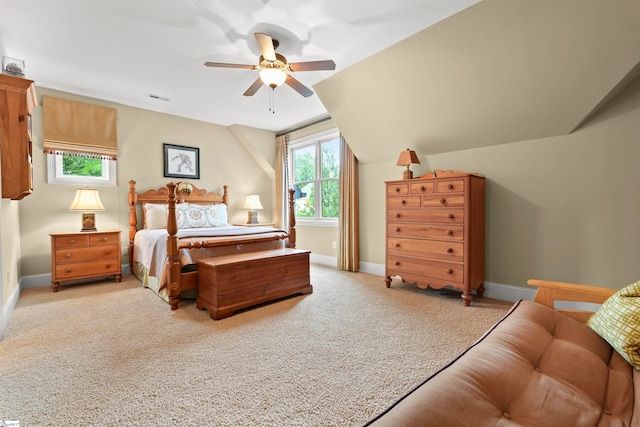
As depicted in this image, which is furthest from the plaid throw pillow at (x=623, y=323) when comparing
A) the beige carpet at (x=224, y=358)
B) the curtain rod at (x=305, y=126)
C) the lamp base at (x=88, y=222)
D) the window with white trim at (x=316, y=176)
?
the lamp base at (x=88, y=222)

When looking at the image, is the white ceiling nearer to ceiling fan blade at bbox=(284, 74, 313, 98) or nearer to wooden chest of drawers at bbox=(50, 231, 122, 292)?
ceiling fan blade at bbox=(284, 74, 313, 98)

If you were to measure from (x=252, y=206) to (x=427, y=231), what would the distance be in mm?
3544

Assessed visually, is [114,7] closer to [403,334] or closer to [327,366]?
[327,366]

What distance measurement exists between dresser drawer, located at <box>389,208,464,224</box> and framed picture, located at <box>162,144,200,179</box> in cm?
368

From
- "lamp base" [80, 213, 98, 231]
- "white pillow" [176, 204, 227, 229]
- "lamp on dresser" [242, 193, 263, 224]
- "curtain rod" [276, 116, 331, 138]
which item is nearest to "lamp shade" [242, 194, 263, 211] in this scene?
"lamp on dresser" [242, 193, 263, 224]

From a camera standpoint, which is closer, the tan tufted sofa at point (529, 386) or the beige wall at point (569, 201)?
the tan tufted sofa at point (529, 386)

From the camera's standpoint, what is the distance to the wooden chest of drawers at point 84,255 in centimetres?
351

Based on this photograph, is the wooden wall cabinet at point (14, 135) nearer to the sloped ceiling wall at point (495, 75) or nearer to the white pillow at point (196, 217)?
the white pillow at point (196, 217)

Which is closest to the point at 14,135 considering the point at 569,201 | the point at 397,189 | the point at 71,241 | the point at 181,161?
the point at 71,241

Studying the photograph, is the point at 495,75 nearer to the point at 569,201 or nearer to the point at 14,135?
the point at 569,201

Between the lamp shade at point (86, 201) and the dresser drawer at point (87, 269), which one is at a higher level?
the lamp shade at point (86, 201)

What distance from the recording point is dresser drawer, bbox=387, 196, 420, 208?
3.34m

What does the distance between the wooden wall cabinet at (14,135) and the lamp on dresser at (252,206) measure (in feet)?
Answer: 11.2

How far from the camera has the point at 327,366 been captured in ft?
6.09
